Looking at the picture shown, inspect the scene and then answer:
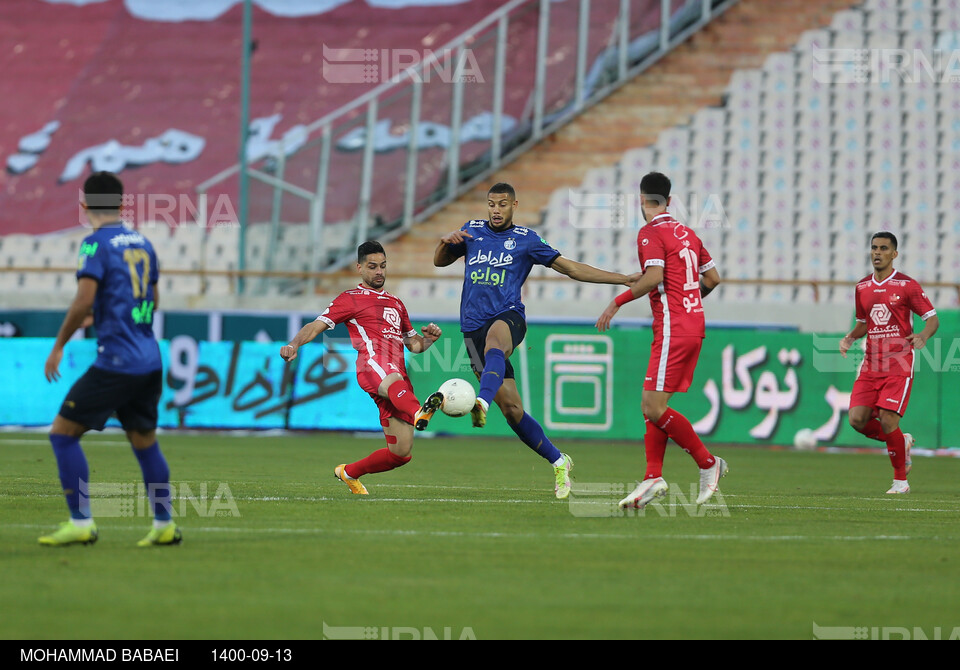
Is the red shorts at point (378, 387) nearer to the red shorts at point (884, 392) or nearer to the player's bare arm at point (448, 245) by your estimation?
the player's bare arm at point (448, 245)

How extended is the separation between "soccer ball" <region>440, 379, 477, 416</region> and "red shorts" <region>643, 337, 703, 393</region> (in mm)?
1418

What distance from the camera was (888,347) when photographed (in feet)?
39.1

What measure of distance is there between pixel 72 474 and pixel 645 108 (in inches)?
781

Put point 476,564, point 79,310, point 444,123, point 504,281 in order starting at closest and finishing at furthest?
point 476,564 → point 79,310 → point 504,281 → point 444,123

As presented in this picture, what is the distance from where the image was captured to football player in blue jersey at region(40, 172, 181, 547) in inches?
261

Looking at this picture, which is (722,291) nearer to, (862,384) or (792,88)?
(792,88)

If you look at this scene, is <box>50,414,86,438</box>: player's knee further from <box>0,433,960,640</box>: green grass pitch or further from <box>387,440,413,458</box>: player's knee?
<box>387,440,413,458</box>: player's knee

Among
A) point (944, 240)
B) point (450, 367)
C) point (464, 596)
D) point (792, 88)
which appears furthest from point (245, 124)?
point (464, 596)

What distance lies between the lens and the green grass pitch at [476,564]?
4910mm

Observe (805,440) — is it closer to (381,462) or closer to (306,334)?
(381,462)

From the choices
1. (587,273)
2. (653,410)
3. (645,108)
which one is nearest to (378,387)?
(587,273)

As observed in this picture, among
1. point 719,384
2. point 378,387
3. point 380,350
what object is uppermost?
point 380,350

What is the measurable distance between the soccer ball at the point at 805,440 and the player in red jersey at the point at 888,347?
663 cm

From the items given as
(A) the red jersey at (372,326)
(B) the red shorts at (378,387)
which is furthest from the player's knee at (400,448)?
(A) the red jersey at (372,326)
